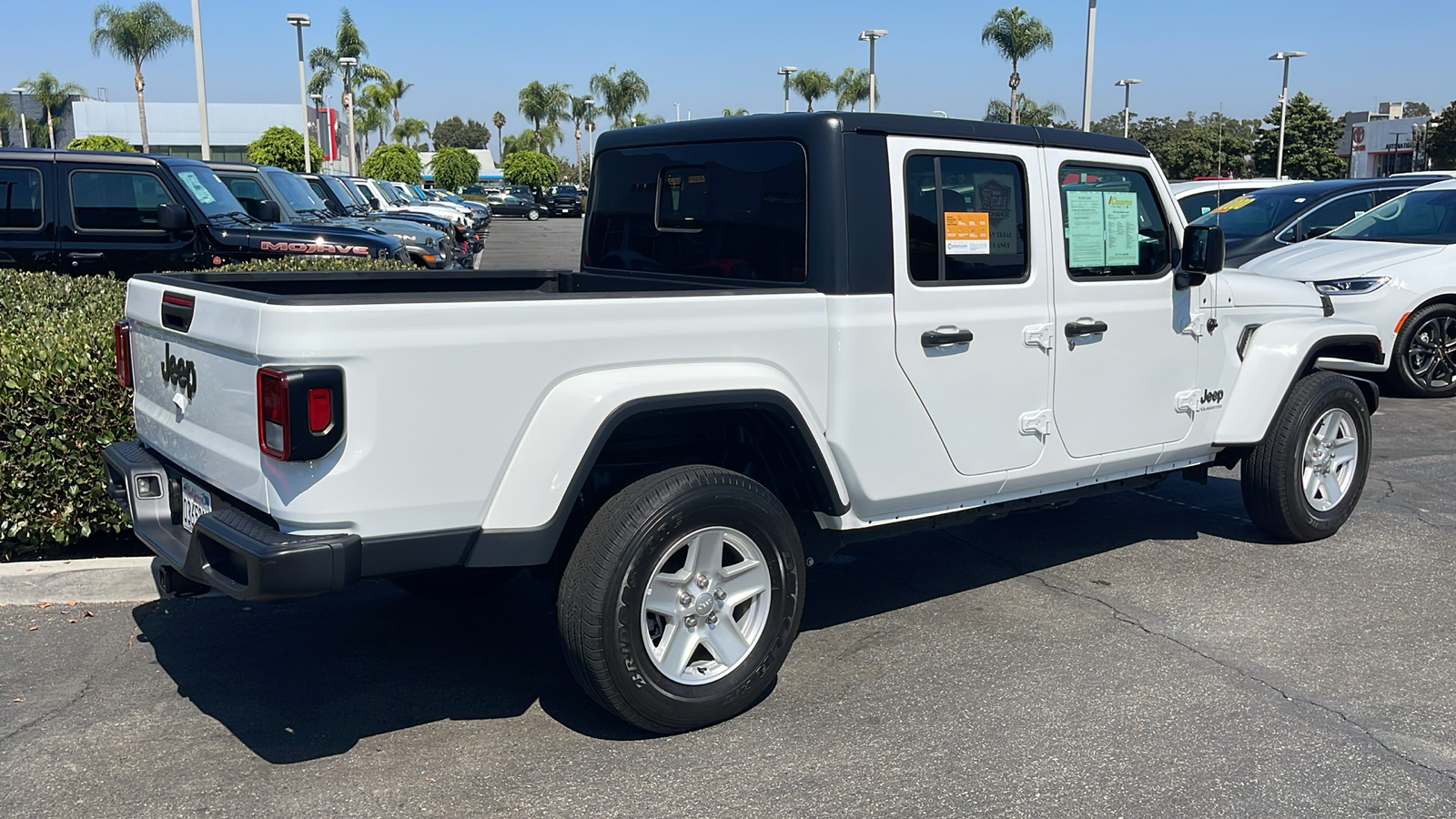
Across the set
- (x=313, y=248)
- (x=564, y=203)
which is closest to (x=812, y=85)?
(x=564, y=203)

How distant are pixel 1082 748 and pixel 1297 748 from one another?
674mm

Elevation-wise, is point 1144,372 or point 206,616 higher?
point 1144,372

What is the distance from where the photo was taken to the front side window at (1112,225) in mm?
4898

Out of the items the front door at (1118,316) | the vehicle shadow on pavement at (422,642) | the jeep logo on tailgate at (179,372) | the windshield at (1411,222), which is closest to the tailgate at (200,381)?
the jeep logo on tailgate at (179,372)

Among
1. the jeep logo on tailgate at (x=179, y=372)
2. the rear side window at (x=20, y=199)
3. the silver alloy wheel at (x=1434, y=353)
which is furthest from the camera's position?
the silver alloy wheel at (x=1434, y=353)

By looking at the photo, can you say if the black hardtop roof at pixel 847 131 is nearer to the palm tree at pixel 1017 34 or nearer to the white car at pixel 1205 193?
the white car at pixel 1205 193

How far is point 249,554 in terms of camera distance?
10.6 ft

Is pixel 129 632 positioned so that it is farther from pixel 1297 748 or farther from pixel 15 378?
pixel 1297 748

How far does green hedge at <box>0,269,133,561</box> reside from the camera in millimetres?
5176

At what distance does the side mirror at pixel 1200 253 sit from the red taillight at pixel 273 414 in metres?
3.76

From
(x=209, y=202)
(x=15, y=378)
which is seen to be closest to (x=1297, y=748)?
(x=15, y=378)

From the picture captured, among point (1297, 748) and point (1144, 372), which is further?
point (1144, 372)

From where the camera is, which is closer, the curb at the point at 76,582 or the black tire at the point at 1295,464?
the curb at the point at 76,582

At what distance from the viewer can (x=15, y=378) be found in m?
5.16
